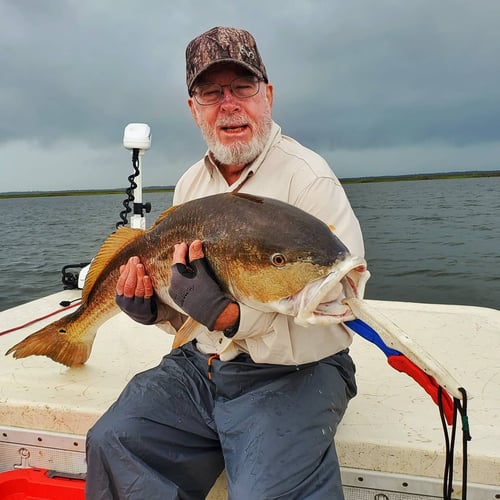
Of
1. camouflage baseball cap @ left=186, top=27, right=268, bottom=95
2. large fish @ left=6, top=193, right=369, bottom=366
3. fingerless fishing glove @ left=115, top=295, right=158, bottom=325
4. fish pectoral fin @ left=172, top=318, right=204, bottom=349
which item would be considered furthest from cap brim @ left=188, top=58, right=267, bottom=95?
fish pectoral fin @ left=172, top=318, right=204, bottom=349

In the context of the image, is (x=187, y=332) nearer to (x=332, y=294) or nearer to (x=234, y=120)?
(x=332, y=294)

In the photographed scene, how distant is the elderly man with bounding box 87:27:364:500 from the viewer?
8.00 feet

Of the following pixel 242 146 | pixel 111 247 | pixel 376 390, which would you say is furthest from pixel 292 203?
pixel 376 390

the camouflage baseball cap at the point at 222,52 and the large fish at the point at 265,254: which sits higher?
the camouflage baseball cap at the point at 222,52

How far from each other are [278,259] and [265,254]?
73mm

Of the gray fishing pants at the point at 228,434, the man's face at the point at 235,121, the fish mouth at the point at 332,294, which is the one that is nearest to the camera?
the fish mouth at the point at 332,294

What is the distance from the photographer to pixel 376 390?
3400 millimetres

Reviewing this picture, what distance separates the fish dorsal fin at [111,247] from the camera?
126 inches

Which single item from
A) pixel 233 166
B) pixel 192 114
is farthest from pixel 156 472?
pixel 192 114

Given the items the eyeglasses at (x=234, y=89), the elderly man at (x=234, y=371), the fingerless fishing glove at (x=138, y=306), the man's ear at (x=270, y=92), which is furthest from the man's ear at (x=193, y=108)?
the fingerless fishing glove at (x=138, y=306)

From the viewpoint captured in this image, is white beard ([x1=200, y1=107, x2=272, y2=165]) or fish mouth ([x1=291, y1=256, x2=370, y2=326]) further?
white beard ([x1=200, y1=107, x2=272, y2=165])

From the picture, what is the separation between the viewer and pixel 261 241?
2273 mm

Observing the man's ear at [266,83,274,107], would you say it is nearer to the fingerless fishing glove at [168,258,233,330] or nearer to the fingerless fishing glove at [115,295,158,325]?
the fingerless fishing glove at [168,258,233,330]

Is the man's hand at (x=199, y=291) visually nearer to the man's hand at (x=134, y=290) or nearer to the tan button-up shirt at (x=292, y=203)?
the tan button-up shirt at (x=292, y=203)
